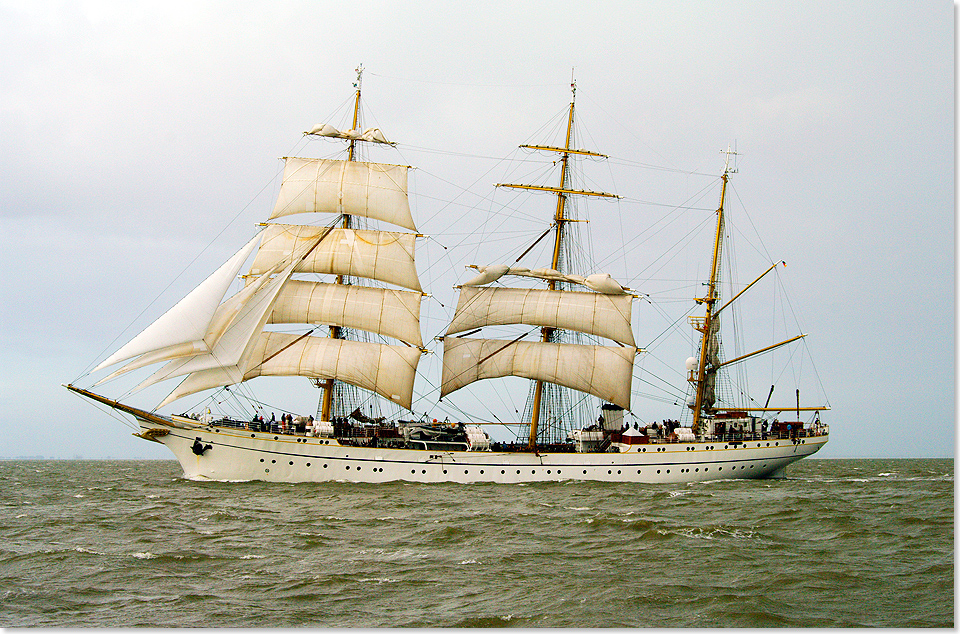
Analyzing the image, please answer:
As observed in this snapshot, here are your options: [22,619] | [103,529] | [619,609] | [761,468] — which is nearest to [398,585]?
[619,609]

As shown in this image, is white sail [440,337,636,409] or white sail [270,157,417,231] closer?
white sail [440,337,636,409]

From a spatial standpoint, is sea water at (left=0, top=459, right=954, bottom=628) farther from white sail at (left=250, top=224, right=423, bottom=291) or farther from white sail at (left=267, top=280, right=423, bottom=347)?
white sail at (left=250, top=224, right=423, bottom=291)

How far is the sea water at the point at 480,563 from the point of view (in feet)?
54.5

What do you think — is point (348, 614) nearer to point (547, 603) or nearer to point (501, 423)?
point (547, 603)

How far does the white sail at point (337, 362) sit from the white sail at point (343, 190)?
933cm

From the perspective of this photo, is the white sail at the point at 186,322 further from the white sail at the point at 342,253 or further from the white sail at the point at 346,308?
the white sail at the point at 342,253

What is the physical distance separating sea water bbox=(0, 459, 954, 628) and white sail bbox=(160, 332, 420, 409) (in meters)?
15.0

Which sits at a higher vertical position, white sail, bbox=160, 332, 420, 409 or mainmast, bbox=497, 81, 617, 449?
mainmast, bbox=497, 81, 617, 449

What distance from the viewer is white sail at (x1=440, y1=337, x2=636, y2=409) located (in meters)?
52.5

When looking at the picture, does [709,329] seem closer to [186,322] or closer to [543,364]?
[543,364]

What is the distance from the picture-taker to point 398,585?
1884 centimetres

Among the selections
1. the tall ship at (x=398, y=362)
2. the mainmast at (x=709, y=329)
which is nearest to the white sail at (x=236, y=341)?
the tall ship at (x=398, y=362)

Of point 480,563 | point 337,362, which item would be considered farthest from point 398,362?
point 480,563

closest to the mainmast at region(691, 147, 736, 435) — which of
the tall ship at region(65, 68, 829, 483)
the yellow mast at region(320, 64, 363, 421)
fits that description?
the tall ship at region(65, 68, 829, 483)
